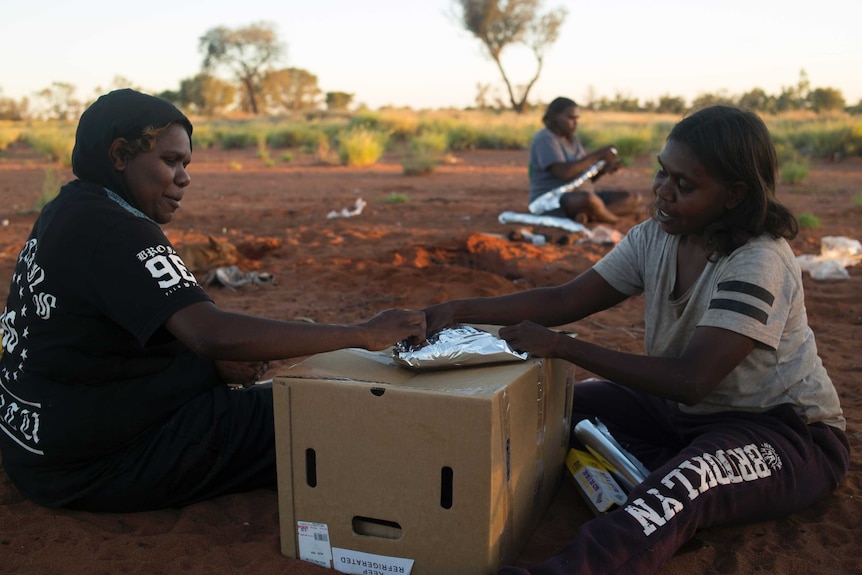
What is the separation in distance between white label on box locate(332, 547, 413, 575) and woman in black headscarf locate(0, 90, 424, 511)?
57cm

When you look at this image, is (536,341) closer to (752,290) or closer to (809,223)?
(752,290)

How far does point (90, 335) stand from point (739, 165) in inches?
78.7

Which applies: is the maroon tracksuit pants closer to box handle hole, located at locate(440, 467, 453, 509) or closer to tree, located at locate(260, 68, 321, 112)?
box handle hole, located at locate(440, 467, 453, 509)

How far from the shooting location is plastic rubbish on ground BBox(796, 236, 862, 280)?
5898 millimetres

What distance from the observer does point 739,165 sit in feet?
7.47

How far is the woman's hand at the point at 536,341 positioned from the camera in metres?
2.25

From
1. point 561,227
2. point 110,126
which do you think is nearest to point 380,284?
point 561,227

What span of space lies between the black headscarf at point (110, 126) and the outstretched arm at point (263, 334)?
54 centimetres

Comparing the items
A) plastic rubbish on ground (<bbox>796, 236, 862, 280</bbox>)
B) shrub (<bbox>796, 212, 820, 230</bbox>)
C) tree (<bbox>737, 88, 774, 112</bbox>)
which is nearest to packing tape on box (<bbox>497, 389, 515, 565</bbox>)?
plastic rubbish on ground (<bbox>796, 236, 862, 280</bbox>)

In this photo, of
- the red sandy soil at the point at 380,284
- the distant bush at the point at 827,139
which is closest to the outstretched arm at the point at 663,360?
the red sandy soil at the point at 380,284

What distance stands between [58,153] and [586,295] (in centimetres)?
1750

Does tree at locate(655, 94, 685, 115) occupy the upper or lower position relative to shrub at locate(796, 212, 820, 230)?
upper

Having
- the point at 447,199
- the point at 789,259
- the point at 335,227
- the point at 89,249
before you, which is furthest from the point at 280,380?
the point at 447,199

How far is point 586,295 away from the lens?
110 inches
